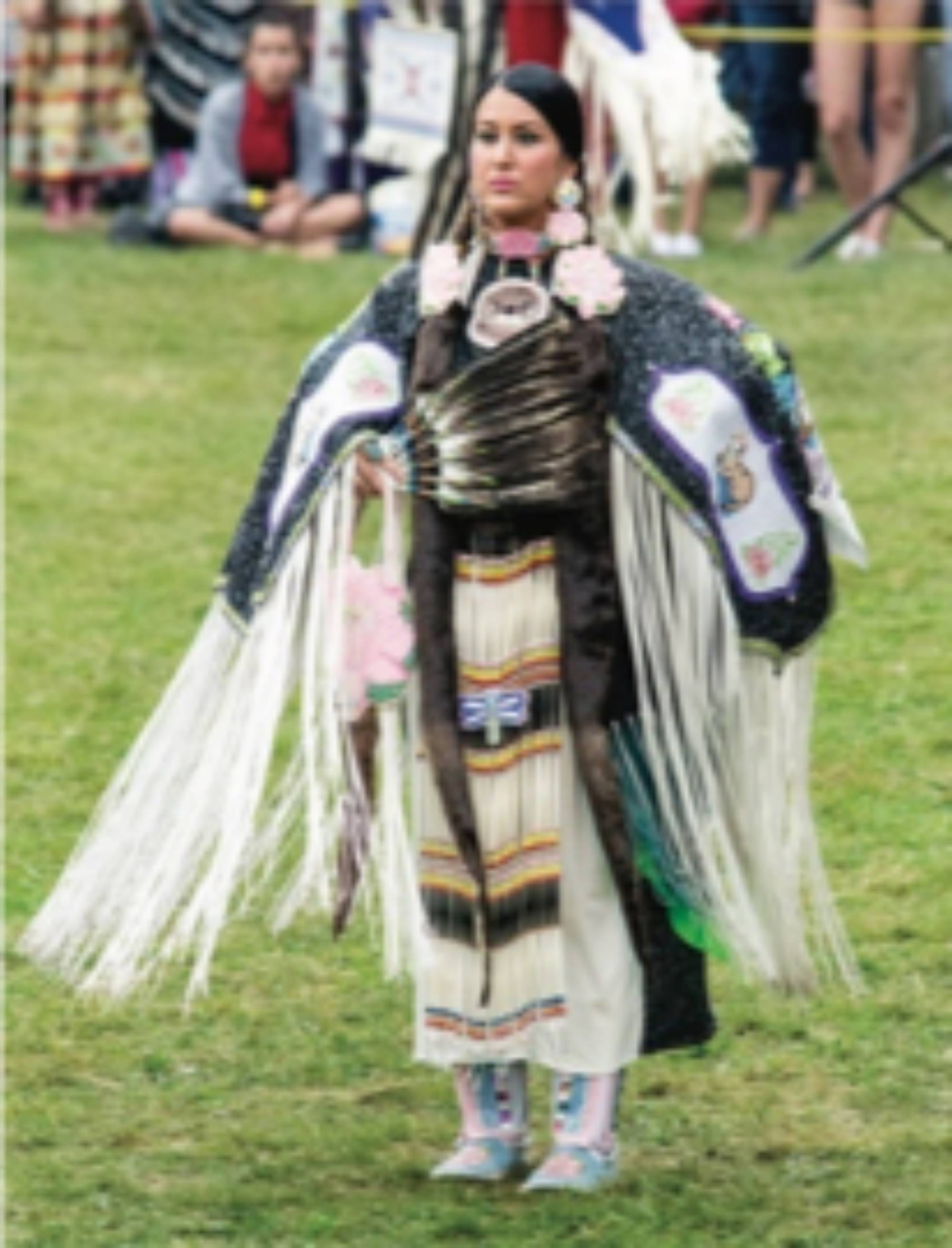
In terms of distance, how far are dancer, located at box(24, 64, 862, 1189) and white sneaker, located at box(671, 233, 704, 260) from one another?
23.0 ft

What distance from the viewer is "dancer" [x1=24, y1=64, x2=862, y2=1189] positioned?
453cm

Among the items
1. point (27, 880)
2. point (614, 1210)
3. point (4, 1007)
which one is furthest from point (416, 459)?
point (27, 880)

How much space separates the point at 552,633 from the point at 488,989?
0.47 metres

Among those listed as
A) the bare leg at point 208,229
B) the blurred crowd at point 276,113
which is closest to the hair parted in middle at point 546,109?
the blurred crowd at point 276,113

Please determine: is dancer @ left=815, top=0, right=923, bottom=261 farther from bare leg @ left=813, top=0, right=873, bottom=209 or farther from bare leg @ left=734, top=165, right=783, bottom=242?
bare leg @ left=734, top=165, right=783, bottom=242

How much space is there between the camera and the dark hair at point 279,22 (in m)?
11.8

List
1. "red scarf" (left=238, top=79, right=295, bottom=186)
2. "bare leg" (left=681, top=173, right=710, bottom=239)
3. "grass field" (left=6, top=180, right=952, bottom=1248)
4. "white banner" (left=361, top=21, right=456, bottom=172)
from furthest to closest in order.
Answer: "red scarf" (left=238, top=79, right=295, bottom=186), "bare leg" (left=681, top=173, right=710, bottom=239), "white banner" (left=361, top=21, right=456, bottom=172), "grass field" (left=6, top=180, right=952, bottom=1248)

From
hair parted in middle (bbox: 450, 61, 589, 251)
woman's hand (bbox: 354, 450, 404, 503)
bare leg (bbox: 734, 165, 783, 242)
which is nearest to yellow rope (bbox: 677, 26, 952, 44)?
bare leg (bbox: 734, 165, 783, 242)

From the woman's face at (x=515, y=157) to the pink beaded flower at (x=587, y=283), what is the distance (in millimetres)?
84

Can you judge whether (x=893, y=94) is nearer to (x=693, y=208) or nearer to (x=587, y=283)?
(x=693, y=208)

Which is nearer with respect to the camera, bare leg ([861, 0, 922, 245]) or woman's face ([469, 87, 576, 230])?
woman's face ([469, 87, 576, 230])

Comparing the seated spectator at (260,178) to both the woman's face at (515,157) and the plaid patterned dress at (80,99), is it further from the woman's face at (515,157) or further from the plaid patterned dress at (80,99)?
the woman's face at (515,157)

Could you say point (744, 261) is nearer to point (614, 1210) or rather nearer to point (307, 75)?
point (307, 75)

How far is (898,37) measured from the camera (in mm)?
10883
